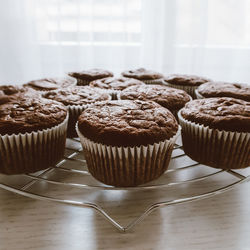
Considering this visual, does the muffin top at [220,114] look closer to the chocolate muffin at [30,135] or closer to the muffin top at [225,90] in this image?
the muffin top at [225,90]

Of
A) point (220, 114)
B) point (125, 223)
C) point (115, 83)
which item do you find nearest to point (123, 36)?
point (115, 83)

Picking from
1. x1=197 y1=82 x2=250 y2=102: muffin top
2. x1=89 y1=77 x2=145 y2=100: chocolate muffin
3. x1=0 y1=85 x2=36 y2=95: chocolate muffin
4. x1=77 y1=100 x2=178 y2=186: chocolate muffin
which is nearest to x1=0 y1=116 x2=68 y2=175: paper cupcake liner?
x1=77 y1=100 x2=178 y2=186: chocolate muffin

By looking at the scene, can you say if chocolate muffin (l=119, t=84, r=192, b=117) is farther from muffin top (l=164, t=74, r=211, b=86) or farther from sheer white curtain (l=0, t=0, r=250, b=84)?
sheer white curtain (l=0, t=0, r=250, b=84)

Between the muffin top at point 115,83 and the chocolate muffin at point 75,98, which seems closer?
the chocolate muffin at point 75,98

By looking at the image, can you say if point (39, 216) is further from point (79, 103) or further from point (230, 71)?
point (230, 71)

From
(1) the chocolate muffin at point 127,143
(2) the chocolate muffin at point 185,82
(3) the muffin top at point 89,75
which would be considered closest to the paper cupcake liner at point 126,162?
(1) the chocolate muffin at point 127,143

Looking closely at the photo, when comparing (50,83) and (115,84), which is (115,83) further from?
(50,83)
